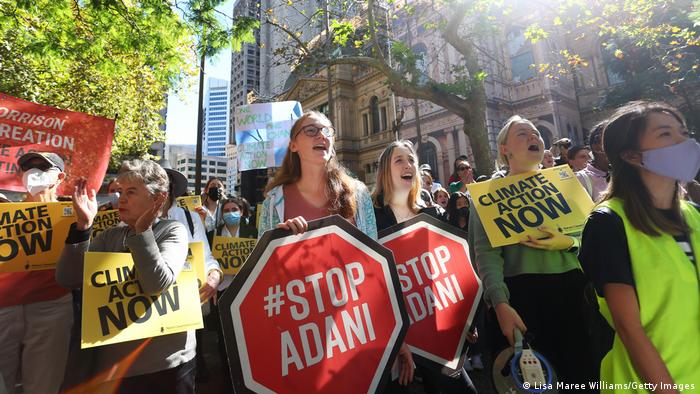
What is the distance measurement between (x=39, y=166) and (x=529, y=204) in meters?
3.38

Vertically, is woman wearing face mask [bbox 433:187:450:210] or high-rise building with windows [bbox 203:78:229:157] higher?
high-rise building with windows [bbox 203:78:229:157]

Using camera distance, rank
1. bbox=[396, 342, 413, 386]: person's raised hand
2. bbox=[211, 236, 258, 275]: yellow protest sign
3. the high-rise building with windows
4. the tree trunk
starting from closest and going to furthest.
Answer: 1. bbox=[396, 342, 413, 386]: person's raised hand
2. bbox=[211, 236, 258, 275]: yellow protest sign
3. the tree trunk
4. the high-rise building with windows

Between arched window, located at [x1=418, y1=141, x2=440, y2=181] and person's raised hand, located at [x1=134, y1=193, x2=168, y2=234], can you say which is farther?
arched window, located at [x1=418, y1=141, x2=440, y2=181]

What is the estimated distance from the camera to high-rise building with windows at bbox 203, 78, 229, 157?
149 m

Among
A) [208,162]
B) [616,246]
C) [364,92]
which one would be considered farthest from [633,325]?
[208,162]

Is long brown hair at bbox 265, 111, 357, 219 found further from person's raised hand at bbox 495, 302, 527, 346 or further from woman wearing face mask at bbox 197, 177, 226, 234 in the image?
woman wearing face mask at bbox 197, 177, 226, 234

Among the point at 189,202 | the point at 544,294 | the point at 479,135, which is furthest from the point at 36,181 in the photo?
the point at 479,135

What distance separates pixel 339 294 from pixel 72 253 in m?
1.52

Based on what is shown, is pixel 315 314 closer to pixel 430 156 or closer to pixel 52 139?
pixel 52 139

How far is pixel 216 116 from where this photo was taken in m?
156

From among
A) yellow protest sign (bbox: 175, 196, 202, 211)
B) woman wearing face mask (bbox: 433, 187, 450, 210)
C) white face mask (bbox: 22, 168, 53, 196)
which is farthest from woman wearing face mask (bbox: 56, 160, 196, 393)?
woman wearing face mask (bbox: 433, 187, 450, 210)

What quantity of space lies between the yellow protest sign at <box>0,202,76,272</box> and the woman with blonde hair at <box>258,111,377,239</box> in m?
1.40

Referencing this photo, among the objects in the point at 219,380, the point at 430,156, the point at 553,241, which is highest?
the point at 430,156

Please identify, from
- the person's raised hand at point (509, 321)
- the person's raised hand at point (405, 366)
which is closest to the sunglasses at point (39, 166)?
the person's raised hand at point (405, 366)
